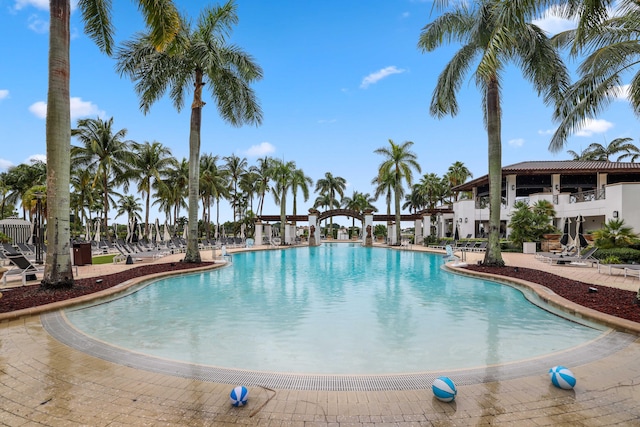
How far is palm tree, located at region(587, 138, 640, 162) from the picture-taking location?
120 ft

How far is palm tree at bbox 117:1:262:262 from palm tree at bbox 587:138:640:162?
4089 centimetres

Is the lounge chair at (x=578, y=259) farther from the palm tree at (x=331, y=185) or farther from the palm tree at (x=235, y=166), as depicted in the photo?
the palm tree at (x=331, y=185)

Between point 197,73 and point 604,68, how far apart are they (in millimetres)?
15182

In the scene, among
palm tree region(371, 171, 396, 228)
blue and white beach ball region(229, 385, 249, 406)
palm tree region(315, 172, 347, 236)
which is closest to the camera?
blue and white beach ball region(229, 385, 249, 406)

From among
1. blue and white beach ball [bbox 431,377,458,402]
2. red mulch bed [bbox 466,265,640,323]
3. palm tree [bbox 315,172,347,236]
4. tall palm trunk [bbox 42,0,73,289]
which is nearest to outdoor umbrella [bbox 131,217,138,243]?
tall palm trunk [bbox 42,0,73,289]

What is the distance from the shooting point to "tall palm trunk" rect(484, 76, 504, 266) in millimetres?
14164

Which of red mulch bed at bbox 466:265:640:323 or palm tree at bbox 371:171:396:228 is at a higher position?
palm tree at bbox 371:171:396:228

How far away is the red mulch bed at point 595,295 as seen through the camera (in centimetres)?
646

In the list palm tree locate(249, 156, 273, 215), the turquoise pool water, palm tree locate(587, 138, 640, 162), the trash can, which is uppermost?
palm tree locate(587, 138, 640, 162)

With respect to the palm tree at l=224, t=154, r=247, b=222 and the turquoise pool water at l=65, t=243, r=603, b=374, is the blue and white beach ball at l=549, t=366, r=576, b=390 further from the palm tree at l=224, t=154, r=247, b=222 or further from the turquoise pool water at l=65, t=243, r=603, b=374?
the palm tree at l=224, t=154, r=247, b=222

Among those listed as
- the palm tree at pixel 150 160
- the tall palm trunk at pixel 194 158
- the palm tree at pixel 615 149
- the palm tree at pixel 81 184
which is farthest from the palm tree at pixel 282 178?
the palm tree at pixel 615 149

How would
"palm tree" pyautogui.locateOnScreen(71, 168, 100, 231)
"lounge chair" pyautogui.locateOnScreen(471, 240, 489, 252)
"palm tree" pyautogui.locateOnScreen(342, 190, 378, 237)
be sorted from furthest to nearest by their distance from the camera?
"palm tree" pyautogui.locateOnScreen(342, 190, 378, 237) < "palm tree" pyautogui.locateOnScreen(71, 168, 100, 231) < "lounge chair" pyautogui.locateOnScreen(471, 240, 489, 252)

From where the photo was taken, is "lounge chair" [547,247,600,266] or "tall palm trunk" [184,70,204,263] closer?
"lounge chair" [547,247,600,266]

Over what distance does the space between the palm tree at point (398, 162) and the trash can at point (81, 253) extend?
2461 centimetres
